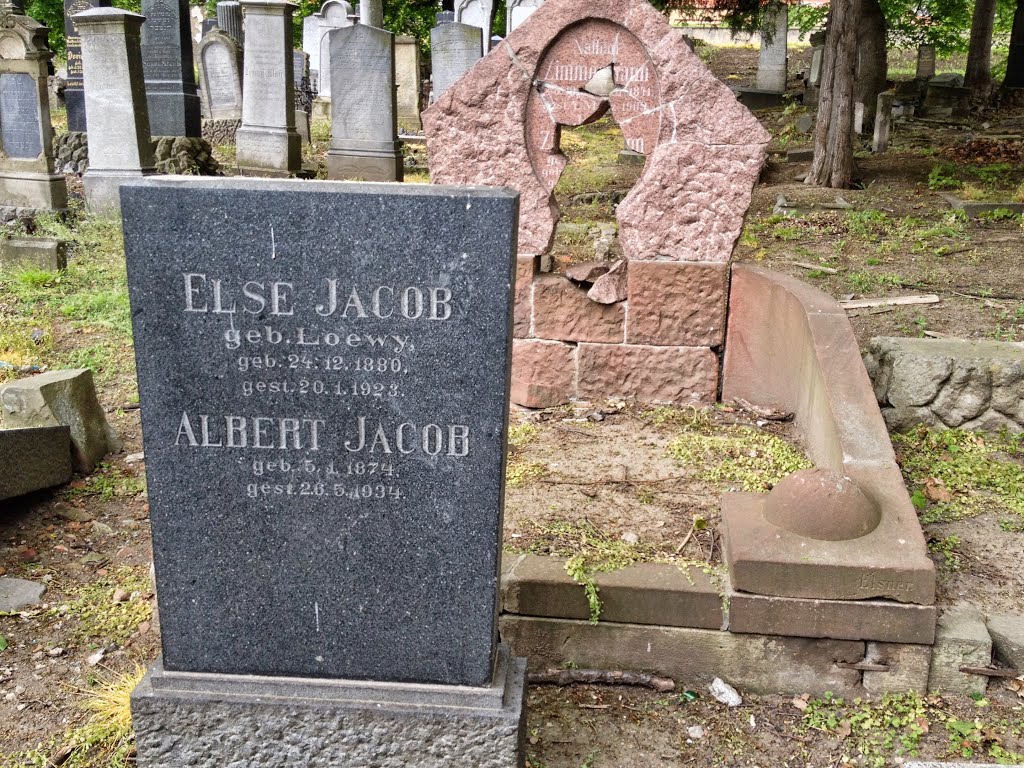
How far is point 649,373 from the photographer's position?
5402 millimetres

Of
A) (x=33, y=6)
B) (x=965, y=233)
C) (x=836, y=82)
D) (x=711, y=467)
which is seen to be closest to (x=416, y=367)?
(x=711, y=467)

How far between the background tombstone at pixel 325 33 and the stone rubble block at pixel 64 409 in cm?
1468

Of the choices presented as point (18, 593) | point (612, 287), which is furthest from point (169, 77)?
point (18, 593)

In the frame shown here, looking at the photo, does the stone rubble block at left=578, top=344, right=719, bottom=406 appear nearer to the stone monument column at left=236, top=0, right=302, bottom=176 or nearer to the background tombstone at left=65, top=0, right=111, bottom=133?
the stone monument column at left=236, top=0, right=302, bottom=176

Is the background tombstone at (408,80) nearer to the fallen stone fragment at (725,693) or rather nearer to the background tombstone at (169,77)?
the background tombstone at (169,77)

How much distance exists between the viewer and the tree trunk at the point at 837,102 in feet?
35.1

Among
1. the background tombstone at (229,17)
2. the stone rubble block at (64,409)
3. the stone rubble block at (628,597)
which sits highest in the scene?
the background tombstone at (229,17)

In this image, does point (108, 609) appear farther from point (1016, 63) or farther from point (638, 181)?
point (1016, 63)

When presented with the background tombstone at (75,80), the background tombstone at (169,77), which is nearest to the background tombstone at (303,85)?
the background tombstone at (75,80)

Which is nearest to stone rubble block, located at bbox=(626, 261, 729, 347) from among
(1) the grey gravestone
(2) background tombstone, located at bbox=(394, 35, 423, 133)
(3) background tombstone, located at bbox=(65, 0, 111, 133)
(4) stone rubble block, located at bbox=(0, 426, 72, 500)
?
(4) stone rubble block, located at bbox=(0, 426, 72, 500)

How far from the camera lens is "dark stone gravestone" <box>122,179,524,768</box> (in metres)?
2.36

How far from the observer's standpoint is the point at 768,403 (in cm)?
526

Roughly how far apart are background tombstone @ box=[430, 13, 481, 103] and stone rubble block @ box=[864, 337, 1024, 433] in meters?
11.4

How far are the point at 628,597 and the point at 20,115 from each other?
9149 millimetres
